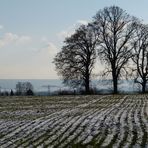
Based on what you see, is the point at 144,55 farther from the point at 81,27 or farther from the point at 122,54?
the point at 81,27

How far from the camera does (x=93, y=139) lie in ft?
48.1

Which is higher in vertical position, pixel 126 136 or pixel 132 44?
pixel 132 44

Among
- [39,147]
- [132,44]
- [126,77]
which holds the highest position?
[132,44]

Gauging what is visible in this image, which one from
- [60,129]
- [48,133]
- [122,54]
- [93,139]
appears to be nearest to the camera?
[93,139]

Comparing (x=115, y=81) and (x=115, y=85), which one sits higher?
(x=115, y=81)

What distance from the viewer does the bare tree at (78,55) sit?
65062 mm

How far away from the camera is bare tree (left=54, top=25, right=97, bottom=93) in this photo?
213ft

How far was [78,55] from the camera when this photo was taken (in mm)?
65562

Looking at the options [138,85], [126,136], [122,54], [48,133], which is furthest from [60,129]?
[138,85]

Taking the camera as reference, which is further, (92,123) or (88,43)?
(88,43)

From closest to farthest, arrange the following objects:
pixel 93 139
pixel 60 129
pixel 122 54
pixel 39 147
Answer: pixel 39 147 < pixel 93 139 < pixel 60 129 < pixel 122 54

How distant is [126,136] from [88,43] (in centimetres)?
5081

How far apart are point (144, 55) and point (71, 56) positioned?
11781 mm

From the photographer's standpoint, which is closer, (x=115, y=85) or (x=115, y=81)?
(x=115, y=81)
